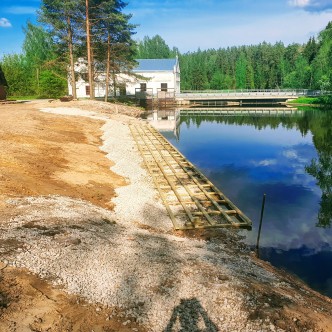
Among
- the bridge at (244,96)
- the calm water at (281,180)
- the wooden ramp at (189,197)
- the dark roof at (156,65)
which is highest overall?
the dark roof at (156,65)

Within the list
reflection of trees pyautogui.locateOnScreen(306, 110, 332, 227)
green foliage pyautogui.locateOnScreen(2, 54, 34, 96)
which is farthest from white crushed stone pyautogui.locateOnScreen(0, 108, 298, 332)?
green foliage pyautogui.locateOnScreen(2, 54, 34, 96)

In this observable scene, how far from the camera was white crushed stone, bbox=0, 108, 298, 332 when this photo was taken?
529 centimetres

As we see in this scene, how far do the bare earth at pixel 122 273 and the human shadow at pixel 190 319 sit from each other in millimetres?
17

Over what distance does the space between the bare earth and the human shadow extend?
0.02 meters

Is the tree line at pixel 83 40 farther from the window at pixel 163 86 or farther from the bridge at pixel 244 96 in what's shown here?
the bridge at pixel 244 96

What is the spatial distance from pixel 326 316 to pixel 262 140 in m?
26.0

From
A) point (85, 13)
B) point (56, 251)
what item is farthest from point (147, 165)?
point (85, 13)

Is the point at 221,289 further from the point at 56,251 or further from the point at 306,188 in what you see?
the point at 306,188

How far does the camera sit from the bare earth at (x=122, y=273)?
5.05 metres

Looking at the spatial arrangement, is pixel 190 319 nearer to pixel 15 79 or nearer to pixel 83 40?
pixel 83 40

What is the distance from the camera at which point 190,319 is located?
5.14 meters

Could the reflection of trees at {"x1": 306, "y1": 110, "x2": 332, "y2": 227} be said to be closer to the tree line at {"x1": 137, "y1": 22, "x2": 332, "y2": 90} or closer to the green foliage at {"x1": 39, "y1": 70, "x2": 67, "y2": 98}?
the green foliage at {"x1": 39, "y1": 70, "x2": 67, "y2": 98}

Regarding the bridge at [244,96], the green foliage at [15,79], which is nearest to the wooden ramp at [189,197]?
the green foliage at [15,79]

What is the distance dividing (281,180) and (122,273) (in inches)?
527
